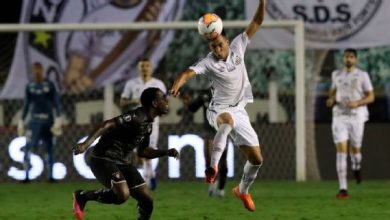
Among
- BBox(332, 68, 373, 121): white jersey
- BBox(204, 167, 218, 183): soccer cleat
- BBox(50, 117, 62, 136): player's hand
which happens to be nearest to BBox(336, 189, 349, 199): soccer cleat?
BBox(332, 68, 373, 121): white jersey

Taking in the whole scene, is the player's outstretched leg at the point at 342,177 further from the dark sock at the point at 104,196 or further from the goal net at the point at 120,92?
the dark sock at the point at 104,196

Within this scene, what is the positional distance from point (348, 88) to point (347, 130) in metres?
0.59

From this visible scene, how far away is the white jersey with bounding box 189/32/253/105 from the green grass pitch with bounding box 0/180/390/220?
52.1 inches

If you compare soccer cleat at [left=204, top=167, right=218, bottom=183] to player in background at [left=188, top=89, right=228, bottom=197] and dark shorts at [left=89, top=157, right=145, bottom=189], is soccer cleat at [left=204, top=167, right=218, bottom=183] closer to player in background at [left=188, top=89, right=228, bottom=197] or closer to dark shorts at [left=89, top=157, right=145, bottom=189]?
dark shorts at [left=89, top=157, right=145, bottom=189]

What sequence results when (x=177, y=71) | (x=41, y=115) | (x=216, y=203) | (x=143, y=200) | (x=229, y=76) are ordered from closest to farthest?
(x=143, y=200) → (x=229, y=76) → (x=216, y=203) → (x=41, y=115) → (x=177, y=71)

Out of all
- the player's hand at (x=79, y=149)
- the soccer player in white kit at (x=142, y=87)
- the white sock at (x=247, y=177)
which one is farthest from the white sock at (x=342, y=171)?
the player's hand at (x=79, y=149)

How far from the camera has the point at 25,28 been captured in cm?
2092

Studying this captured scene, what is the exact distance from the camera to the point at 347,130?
57.8ft

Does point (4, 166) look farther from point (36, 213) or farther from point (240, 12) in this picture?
point (36, 213)

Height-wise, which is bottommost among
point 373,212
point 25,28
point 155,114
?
point 373,212

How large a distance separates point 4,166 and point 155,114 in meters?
9.13

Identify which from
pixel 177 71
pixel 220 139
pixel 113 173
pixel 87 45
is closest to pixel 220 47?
pixel 220 139

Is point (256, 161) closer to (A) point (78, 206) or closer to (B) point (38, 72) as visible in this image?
(A) point (78, 206)

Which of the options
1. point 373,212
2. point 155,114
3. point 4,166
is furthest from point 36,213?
point 4,166
